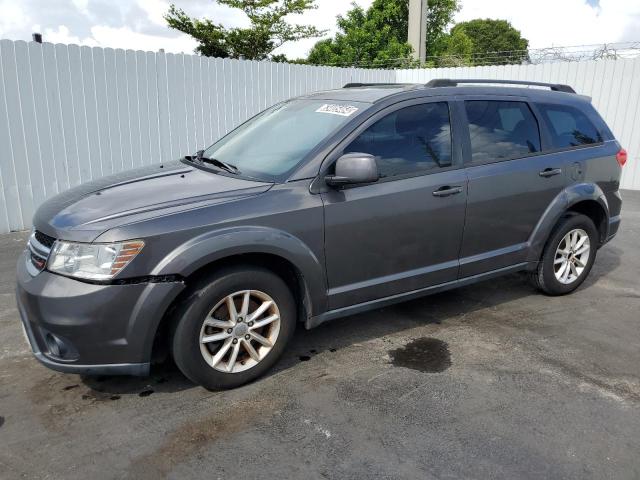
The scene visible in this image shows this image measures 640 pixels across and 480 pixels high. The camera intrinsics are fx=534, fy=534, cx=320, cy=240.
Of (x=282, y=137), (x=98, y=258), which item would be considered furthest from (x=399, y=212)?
(x=98, y=258)

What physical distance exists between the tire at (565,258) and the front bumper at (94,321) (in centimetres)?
322

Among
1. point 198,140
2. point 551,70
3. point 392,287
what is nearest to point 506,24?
point 551,70

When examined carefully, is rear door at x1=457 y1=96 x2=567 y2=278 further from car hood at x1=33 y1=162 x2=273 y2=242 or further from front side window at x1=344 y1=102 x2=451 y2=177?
car hood at x1=33 y1=162 x2=273 y2=242

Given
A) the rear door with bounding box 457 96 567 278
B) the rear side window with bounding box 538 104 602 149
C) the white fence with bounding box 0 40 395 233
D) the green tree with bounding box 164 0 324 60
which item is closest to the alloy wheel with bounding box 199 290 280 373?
the rear door with bounding box 457 96 567 278

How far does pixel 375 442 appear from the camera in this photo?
2.74 meters

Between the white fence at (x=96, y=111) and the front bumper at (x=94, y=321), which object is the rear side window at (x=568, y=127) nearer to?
the front bumper at (x=94, y=321)

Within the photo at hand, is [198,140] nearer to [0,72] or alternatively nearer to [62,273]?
[0,72]

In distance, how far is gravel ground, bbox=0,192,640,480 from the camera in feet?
8.48

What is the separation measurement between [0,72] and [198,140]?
307 cm

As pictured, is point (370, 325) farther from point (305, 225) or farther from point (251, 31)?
point (251, 31)

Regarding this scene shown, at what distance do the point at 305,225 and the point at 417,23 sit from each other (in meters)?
22.6

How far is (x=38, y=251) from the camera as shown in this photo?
3.07 meters

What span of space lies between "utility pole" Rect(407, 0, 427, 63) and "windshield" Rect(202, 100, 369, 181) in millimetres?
21115

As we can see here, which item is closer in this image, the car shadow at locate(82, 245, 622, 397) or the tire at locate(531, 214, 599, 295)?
the car shadow at locate(82, 245, 622, 397)
